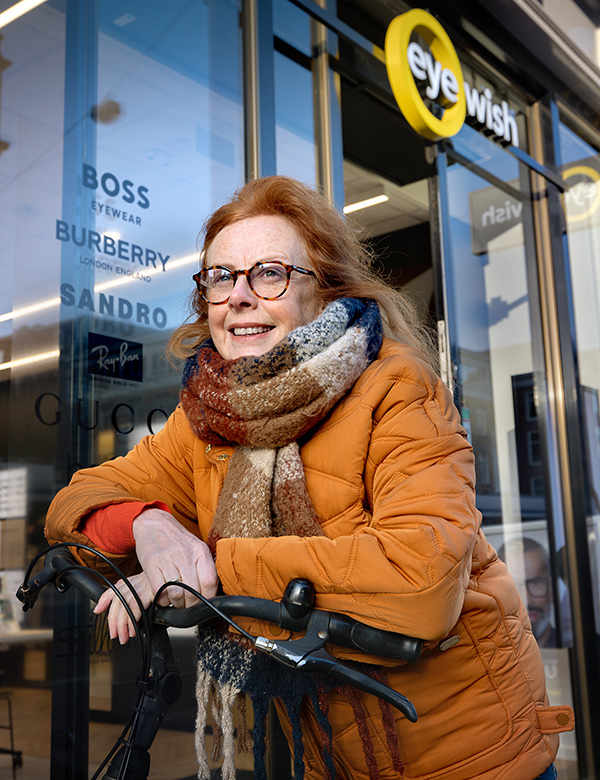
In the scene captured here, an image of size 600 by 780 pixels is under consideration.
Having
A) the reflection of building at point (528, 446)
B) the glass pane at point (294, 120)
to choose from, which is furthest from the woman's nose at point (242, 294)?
the reflection of building at point (528, 446)

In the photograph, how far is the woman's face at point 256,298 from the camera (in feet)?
5.08

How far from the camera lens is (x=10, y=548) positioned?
2324 mm

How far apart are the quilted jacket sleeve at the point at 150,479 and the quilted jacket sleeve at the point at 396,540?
43cm

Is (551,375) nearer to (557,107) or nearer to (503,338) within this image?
(503,338)

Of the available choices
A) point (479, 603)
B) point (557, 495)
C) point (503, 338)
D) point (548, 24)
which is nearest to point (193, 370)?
point (479, 603)

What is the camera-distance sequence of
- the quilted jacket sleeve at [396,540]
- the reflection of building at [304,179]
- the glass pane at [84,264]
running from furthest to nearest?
the reflection of building at [304,179], the glass pane at [84,264], the quilted jacket sleeve at [396,540]

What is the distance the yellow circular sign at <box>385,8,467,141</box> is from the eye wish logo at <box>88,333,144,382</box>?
2256 mm

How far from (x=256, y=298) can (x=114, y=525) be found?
1.73ft

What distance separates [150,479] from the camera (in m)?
1.68

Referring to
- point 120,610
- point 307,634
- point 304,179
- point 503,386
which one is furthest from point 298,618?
point 503,386

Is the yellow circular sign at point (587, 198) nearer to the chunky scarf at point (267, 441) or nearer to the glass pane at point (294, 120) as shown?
the glass pane at point (294, 120)

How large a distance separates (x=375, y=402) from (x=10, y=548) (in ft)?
4.83

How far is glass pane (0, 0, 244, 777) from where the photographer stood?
2.37 m

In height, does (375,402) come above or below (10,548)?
above
